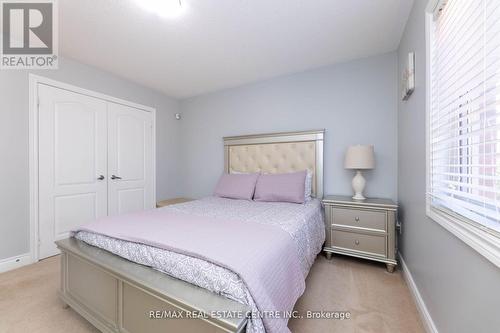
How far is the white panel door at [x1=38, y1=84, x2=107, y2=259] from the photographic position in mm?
2430

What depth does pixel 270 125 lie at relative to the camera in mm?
3162

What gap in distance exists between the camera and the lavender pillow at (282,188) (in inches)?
94.0

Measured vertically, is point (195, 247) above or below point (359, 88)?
below

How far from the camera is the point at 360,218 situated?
7.25 ft

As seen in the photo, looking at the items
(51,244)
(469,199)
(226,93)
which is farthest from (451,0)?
(51,244)

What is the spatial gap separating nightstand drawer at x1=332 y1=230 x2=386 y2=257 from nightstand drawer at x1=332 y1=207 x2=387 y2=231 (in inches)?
3.9

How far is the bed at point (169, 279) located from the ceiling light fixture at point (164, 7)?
1.73 meters

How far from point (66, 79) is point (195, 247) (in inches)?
112

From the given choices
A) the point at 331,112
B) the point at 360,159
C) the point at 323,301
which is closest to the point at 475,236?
the point at 323,301

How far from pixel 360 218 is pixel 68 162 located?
3493mm

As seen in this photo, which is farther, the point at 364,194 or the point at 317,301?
the point at 364,194

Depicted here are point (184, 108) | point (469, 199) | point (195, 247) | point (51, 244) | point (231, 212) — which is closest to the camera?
point (469, 199)

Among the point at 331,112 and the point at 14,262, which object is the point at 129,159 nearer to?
the point at 14,262

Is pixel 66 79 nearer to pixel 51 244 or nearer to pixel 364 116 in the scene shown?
pixel 51 244
